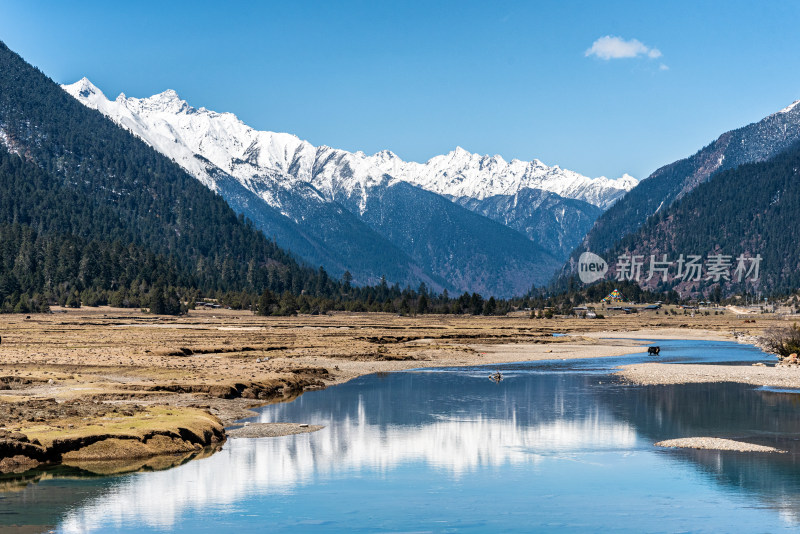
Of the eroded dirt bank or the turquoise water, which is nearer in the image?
the turquoise water

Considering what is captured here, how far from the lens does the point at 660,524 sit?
34.1m

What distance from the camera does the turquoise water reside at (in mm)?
34219

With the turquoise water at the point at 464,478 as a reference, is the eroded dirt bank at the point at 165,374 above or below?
above

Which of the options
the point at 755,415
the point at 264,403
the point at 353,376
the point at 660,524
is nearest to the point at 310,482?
the point at 660,524

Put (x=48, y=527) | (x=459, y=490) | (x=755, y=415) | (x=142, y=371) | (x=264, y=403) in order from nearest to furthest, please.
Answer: (x=48, y=527) < (x=459, y=490) < (x=755, y=415) < (x=264, y=403) < (x=142, y=371)

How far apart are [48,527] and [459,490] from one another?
1759cm

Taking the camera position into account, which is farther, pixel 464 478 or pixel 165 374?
pixel 165 374

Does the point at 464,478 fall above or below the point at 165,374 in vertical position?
below

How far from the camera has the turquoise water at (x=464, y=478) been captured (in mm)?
34219

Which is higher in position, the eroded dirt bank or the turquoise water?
the eroded dirt bank

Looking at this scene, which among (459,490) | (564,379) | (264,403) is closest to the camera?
(459,490)

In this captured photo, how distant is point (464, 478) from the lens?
42219 millimetres

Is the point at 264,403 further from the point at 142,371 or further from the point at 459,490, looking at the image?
the point at 459,490

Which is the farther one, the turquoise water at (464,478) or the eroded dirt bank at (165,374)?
the eroded dirt bank at (165,374)
